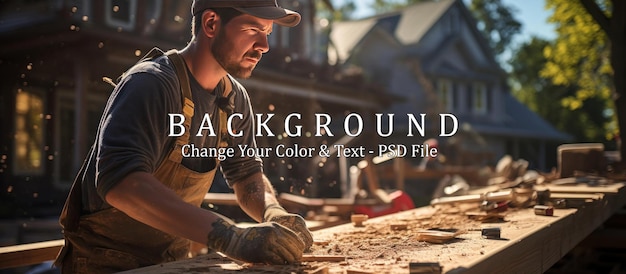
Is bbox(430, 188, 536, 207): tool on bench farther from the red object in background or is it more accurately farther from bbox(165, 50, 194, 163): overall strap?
bbox(165, 50, 194, 163): overall strap

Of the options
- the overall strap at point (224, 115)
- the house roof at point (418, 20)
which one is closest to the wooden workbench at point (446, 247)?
the overall strap at point (224, 115)

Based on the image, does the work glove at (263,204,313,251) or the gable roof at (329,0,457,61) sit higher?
the gable roof at (329,0,457,61)

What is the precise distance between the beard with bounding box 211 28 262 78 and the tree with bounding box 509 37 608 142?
33.6 meters

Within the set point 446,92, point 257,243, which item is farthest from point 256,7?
point 446,92

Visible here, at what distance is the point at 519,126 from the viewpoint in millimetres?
29703

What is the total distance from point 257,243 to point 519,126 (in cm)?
2955

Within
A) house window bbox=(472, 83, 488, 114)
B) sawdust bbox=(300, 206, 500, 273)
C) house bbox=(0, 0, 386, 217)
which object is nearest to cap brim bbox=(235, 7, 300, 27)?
sawdust bbox=(300, 206, 500, 273)

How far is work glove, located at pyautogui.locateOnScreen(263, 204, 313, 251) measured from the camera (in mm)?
2271

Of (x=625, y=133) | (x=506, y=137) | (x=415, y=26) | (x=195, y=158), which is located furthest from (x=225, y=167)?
(x=506, y=137)

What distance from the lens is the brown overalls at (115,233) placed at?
245 centimetres

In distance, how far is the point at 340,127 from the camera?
74.9ft

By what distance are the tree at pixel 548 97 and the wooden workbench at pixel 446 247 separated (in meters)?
32.6

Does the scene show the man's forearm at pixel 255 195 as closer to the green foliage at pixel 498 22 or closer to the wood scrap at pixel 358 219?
the wood scrap at pixel 358 219

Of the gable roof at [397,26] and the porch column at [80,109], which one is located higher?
the gable roof at [397,26]
